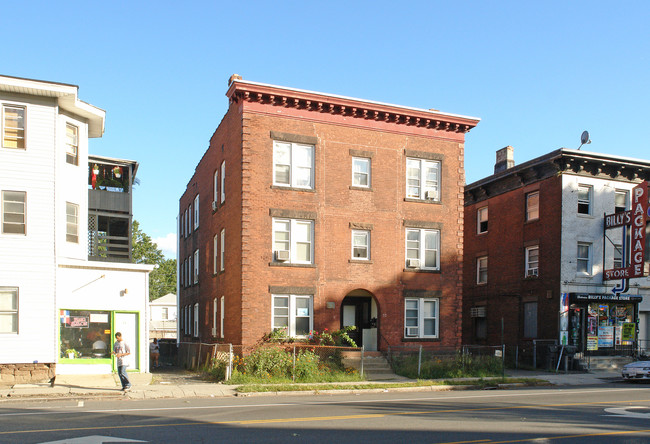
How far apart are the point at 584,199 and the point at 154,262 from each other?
63.1m

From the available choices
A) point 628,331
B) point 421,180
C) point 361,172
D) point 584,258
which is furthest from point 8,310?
point 628,331

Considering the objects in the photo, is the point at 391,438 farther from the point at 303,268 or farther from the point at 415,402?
the point at 303,268

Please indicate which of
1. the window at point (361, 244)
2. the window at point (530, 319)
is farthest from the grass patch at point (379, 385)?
the window at point (530, 319)

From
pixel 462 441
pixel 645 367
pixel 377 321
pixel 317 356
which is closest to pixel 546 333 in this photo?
pixel 645 367

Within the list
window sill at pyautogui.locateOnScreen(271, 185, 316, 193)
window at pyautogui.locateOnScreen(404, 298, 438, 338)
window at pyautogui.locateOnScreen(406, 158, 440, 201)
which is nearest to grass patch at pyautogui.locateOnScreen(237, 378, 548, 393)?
window at pyautogui.locateOnScreen(404, 298, 438, 338)

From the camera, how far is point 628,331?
1264 inches

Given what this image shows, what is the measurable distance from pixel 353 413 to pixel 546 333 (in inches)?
786

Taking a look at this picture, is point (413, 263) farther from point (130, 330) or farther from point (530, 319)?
point (130, 330)

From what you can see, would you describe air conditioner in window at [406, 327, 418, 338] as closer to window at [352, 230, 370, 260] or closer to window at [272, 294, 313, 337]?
window at [352, 230, 370, 260]

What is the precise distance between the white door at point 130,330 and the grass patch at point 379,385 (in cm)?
563

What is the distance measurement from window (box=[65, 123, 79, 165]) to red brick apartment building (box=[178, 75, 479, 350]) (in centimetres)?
625

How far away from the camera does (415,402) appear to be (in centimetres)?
1733

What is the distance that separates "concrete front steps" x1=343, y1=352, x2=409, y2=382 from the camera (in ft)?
79.7

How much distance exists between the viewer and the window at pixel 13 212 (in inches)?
853
